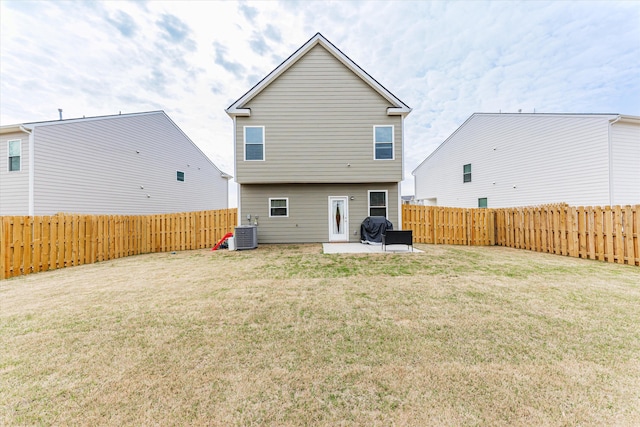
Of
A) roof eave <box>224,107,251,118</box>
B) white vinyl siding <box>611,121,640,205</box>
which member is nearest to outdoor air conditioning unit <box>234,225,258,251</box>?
roof eave <box>224,107,251,118</box>

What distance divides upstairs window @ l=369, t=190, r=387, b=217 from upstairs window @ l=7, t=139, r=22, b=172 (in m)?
16.2

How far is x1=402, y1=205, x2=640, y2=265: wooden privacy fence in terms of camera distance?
723 cm

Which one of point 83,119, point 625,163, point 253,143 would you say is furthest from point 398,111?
point 83,119

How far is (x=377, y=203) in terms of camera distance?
1191 cm

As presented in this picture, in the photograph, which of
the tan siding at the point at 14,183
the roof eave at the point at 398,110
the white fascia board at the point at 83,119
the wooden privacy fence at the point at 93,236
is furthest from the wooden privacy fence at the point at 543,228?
the tan siding at the point at 14,183

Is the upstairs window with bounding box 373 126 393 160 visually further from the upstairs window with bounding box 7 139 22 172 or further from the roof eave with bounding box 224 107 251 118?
the upstairs window with bounding box 7 139 22 172

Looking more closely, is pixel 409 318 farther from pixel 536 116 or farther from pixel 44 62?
pixel 44 62

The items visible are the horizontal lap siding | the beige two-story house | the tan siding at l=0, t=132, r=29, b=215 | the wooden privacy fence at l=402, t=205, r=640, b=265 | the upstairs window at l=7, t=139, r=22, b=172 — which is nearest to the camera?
the wooden privacy fence at l=402, t=205, r=640, b=265

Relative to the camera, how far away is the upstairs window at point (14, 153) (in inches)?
426

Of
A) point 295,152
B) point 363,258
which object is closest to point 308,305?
point 363,258

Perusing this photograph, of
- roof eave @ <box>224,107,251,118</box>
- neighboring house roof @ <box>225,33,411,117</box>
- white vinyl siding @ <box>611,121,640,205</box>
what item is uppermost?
neighboring house roof @ <box>225,33,411,117</box>

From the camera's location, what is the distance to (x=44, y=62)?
12.6m

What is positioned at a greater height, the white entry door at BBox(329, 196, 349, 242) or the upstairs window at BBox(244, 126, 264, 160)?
the upstairs window at BBox(244, 126, 264, 160)

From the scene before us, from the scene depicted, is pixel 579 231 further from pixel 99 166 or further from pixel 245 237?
pixel 99 166
